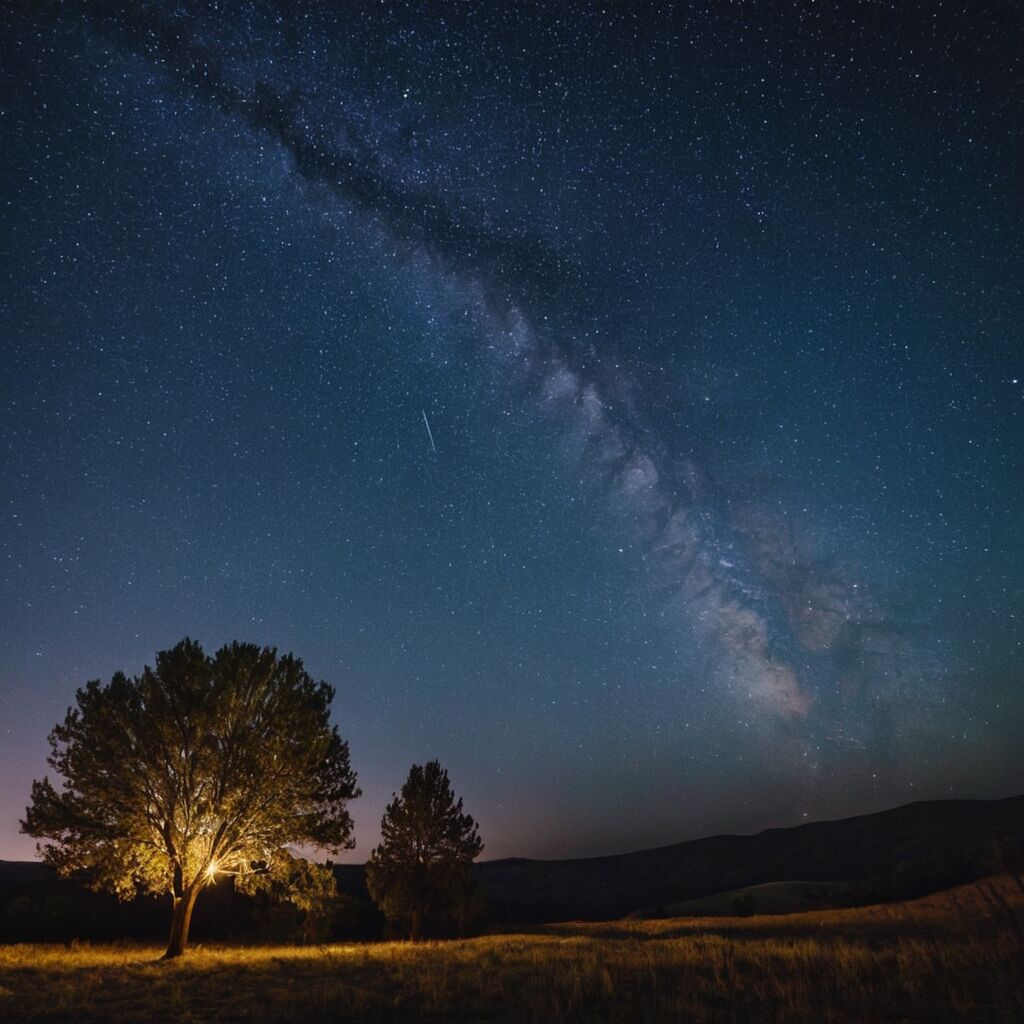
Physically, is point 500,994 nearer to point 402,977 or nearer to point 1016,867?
point 402,977

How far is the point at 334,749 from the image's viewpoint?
2203 centimetres

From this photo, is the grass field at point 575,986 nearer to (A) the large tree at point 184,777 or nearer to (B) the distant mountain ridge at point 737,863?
(A) the large tree at point 184,777

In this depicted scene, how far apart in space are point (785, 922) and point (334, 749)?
63.9ft

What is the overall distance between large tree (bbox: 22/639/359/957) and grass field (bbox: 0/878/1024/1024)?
275cm

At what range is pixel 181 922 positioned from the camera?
18.6 metres

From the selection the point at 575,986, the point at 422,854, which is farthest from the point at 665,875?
the point at 575,986

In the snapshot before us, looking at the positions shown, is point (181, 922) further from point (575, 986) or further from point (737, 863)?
point (737, 863)

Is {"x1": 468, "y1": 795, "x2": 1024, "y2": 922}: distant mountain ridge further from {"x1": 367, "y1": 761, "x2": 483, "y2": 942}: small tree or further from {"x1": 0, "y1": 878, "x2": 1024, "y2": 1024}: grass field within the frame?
{"x1": 0, "y1": 878, "x2": 1024, "y2": 1024}: grass field

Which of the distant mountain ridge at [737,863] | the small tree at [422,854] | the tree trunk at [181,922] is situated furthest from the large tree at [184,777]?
the distant mountain ridge at [737,863]

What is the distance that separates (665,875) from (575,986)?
18033 centimetres

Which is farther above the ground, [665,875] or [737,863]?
[737,863]

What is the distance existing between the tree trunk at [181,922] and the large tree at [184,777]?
36mm

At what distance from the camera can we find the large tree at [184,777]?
18.3 m

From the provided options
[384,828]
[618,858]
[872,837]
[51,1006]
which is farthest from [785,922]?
[618,858]
